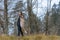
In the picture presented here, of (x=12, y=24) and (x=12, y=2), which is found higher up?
(x=12, y=2)

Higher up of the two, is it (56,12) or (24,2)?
(24,2)

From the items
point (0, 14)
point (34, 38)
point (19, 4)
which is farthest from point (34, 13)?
point (34, 38)

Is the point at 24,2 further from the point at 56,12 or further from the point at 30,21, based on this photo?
the point at 56,12

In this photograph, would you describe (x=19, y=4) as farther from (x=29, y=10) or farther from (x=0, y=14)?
(x=29, y=10)

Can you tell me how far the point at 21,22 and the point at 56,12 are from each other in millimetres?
26399

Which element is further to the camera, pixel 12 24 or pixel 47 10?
pixel 12 24

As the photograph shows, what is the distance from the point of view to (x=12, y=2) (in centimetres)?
2505

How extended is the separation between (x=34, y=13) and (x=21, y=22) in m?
11.2

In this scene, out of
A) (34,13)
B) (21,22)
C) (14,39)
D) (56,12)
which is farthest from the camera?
(56,12)

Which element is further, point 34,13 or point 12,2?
point 12,2

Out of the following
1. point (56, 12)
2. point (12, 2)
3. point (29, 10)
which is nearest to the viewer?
point (29, 10)

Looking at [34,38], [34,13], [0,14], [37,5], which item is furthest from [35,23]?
[34,38]

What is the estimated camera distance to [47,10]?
77.4ft

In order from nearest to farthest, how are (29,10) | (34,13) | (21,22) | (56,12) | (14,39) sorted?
(14,39)
(21,22)
(29,10)
(34,13)
(56,12)
